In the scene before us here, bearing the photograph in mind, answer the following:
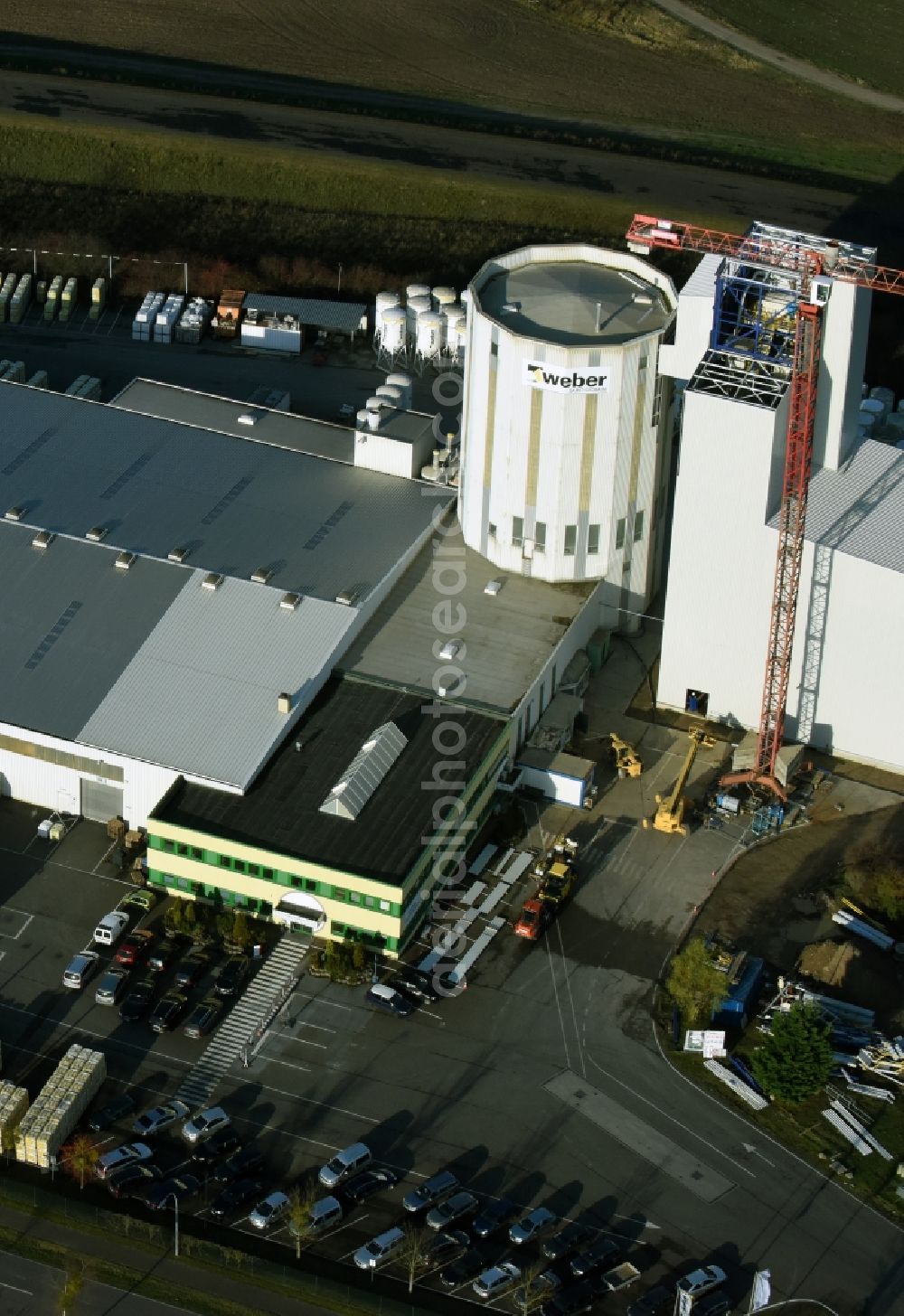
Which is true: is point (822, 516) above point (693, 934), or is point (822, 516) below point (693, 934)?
above

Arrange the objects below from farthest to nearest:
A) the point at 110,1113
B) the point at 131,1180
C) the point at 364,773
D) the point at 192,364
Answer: the point at 192,364 → the point at 364,773 → the point at 110,1113 → the point at 131,1180

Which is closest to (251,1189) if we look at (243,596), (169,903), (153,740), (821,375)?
(169,903)

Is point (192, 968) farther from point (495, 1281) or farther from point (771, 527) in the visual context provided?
point (771, 527)

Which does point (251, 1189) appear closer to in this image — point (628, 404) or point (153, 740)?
point (153, 740)

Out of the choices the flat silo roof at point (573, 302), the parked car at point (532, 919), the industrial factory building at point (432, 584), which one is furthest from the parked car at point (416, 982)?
the flat silo roof at point (573, 302)

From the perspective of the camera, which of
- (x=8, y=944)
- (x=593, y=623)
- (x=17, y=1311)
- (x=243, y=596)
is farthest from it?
(x=593, y=623)

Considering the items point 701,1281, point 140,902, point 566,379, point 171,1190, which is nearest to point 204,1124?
point 171,1190

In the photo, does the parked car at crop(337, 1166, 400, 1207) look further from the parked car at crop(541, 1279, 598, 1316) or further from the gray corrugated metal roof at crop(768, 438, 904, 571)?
the gray corrugated metal roof at crop(768, 438, 904, 571)
